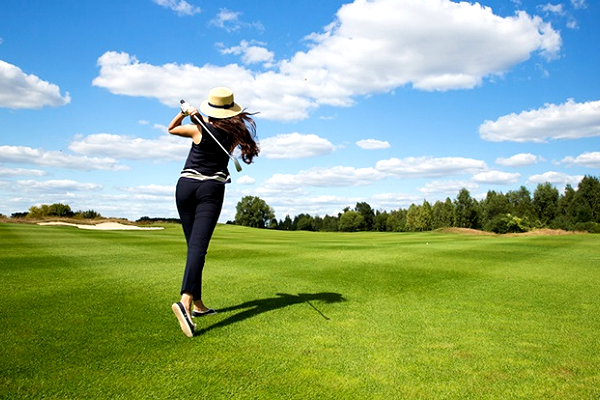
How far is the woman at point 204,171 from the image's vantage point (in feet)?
17.9

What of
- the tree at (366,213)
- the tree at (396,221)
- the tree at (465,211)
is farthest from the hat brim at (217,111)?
the tree at (366,213)

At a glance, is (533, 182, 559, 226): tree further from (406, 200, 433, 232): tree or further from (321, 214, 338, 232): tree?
(321, 214, 338, 232): tree

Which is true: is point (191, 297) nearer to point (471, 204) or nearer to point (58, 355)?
point (58, 355)

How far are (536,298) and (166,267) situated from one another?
7.67m

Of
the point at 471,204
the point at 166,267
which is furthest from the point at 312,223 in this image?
the point at 166,267

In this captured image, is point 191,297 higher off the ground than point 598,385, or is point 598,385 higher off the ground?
point 191,297

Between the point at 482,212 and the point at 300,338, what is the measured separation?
4379 inches

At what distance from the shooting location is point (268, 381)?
11.2 feet

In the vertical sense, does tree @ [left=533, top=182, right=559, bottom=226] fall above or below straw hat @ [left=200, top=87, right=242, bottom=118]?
above

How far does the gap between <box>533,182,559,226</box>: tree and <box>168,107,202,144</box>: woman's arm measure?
4206 inches

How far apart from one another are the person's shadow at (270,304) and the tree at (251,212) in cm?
10611

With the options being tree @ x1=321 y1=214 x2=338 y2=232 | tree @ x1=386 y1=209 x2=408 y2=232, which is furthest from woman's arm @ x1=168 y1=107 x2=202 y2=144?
tree @ x1=321 y1=214 x2=338 y2=232

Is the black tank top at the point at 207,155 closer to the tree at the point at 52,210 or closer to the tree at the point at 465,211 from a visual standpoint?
the tree at the point at 52,210

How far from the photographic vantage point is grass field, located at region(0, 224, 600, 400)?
335 cm
